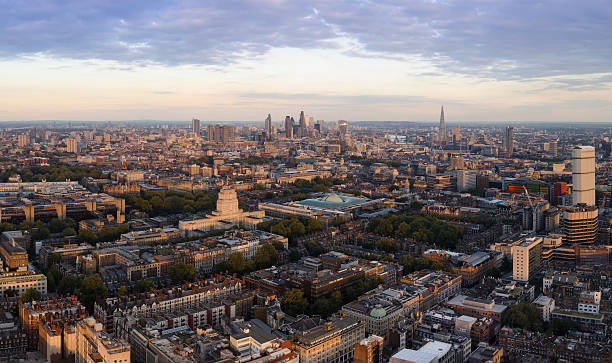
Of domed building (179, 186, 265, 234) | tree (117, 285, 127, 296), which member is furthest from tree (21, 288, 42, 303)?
domed building (179, 186, 265, 234)

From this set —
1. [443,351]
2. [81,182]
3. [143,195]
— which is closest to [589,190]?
[443,351]

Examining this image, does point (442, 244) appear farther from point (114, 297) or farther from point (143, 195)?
point (143, 195)

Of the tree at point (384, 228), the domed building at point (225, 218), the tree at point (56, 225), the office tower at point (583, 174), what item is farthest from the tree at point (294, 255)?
Result: the office tower at point (583, 174)

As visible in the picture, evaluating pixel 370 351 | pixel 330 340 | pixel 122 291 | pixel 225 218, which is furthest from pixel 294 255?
pixel 370 351

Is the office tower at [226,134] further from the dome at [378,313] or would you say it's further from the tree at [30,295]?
the dome at [378,313]

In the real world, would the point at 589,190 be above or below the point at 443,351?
above

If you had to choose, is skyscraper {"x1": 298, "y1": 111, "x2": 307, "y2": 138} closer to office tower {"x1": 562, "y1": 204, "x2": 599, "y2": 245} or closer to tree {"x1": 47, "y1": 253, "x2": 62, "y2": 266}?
office tower {"x1": 562, "y1": 204, "x2": 599, "y2": 245}

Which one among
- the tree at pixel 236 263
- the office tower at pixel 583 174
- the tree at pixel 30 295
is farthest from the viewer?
the office tower at pixel 583 174
